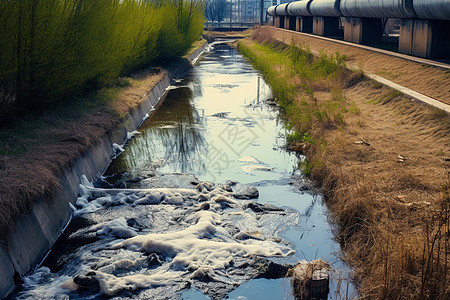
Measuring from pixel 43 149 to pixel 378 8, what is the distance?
14.8 meters

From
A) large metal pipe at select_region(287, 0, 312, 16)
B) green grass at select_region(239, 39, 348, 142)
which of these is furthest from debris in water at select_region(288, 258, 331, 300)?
large metal pipe at select_region(287, 0, 312, 16)

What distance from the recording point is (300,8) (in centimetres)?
3697

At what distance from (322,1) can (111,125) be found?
2125 cm

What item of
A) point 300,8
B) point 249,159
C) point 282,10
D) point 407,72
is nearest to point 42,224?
point 249,159

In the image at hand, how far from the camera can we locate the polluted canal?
19.8ft

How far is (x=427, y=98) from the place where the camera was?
11.9 meters

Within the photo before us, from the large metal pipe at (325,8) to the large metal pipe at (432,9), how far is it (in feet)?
34.6

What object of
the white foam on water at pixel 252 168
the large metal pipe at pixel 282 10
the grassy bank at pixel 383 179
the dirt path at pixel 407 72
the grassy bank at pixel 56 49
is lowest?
the white foam on water at pixel 252 168

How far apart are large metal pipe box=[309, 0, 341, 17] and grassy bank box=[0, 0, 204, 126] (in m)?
12.4

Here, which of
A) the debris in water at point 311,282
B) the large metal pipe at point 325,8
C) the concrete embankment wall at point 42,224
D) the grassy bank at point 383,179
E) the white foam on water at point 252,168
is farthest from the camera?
the large metal pipe at point 325,8

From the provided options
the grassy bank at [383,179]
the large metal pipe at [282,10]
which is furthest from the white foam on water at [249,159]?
the large metal pipe at [282,10]

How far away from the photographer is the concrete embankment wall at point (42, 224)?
19.3 feet

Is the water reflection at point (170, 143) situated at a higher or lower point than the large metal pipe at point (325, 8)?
lower

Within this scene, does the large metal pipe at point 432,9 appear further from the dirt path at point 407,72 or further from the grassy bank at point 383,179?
the grassy bank at point 383,179
